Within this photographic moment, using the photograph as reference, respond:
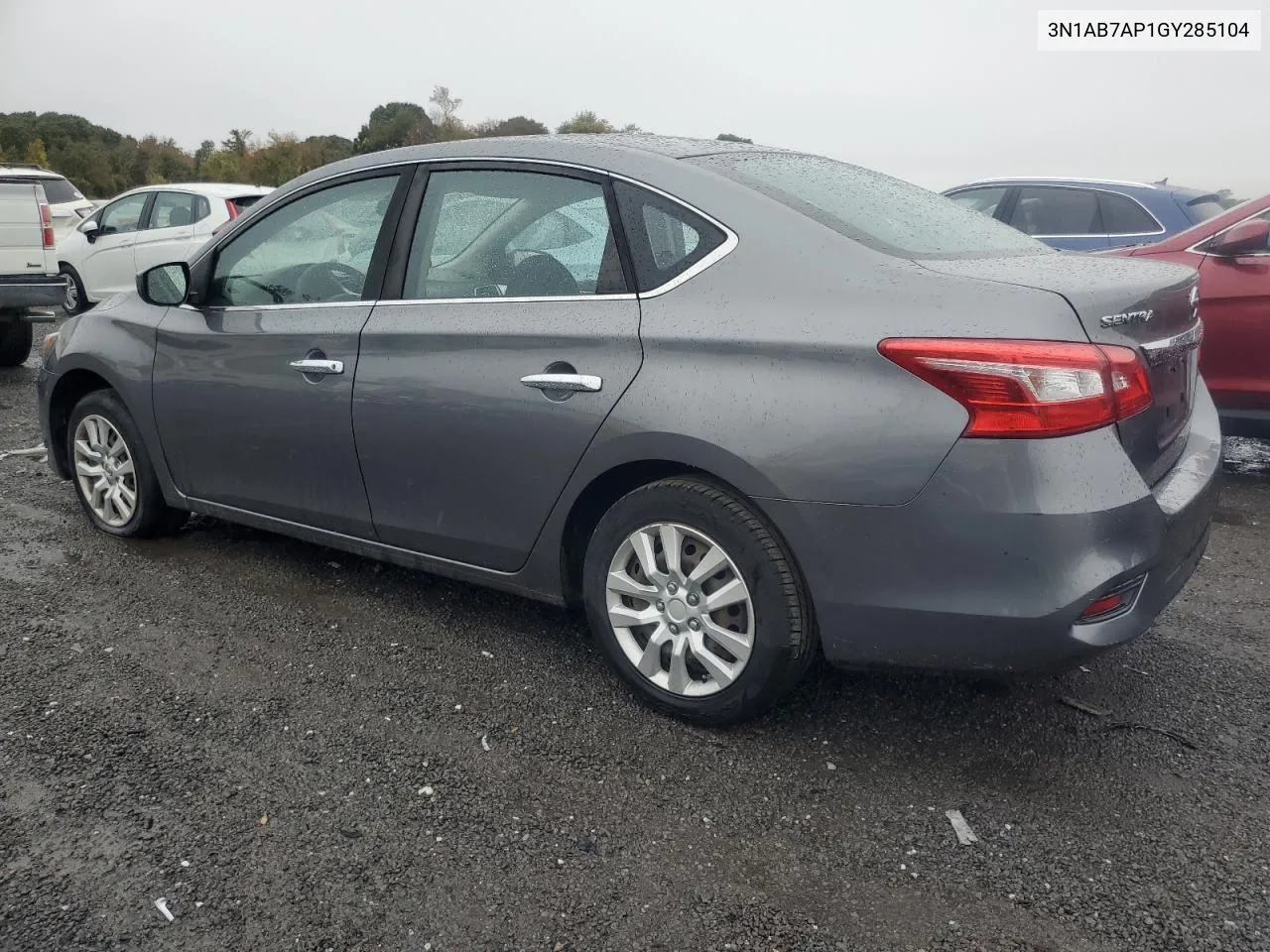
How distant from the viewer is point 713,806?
278cm

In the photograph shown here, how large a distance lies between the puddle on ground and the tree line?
29902 millimetres

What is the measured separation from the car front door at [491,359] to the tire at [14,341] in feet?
24.3

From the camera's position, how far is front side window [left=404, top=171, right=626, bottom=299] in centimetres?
324

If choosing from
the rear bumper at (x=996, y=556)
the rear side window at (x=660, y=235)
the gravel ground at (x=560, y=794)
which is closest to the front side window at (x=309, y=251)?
the rear side window at (x=660, y=235)

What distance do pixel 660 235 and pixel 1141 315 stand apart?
1273 mm

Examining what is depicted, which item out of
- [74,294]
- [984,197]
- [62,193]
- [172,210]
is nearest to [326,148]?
[62,193]

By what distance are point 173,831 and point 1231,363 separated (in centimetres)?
537

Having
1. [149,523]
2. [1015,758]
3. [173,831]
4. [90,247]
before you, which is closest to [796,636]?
[1015,758]

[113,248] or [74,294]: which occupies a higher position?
[113,248]

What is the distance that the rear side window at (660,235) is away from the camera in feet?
9.98

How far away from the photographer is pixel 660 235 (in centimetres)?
311

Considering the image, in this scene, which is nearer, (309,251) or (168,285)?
(309,251)

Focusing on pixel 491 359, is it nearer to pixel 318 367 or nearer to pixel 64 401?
pixel 318 367

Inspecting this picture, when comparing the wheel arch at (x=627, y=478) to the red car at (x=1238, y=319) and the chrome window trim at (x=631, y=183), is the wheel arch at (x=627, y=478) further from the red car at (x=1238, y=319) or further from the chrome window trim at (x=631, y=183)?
the red car at (x=1238, y=319)
